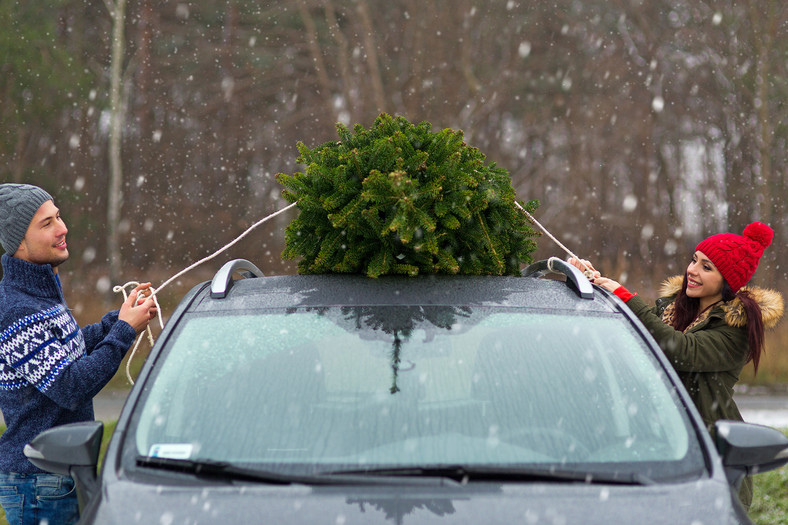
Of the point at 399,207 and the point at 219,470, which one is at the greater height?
the point at 399,207

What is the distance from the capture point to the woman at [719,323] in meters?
3.41

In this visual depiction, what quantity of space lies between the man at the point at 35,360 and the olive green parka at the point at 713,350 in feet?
7.37

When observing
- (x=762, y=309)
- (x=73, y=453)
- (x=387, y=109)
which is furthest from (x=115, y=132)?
(x=73, y=453)

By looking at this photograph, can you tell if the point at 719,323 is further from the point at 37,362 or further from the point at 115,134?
the point at 115,134

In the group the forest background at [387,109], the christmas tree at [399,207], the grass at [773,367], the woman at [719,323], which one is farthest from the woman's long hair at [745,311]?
the forest background at [387,109]

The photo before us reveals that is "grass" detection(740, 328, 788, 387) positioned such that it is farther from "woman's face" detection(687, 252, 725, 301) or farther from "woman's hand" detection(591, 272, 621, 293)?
"woman's hand" detection(591, 272, 621, 293)

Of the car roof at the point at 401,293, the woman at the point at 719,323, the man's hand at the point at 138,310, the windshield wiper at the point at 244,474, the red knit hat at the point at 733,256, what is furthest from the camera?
the red knit hat at the point at 733,256

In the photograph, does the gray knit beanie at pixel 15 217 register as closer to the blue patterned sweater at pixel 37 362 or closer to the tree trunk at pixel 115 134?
the blue patterned sweater at pixel 37 362

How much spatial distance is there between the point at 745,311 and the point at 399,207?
66.3 inches

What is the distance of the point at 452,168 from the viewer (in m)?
3.02

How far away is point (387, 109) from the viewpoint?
16.6 metres

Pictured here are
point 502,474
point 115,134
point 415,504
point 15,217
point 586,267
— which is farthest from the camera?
point 115,134

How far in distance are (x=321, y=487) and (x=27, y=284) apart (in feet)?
5.28

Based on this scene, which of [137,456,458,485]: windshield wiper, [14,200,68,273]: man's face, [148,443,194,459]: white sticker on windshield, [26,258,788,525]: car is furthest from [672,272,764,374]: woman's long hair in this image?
[14,200,68,273]: man's face
